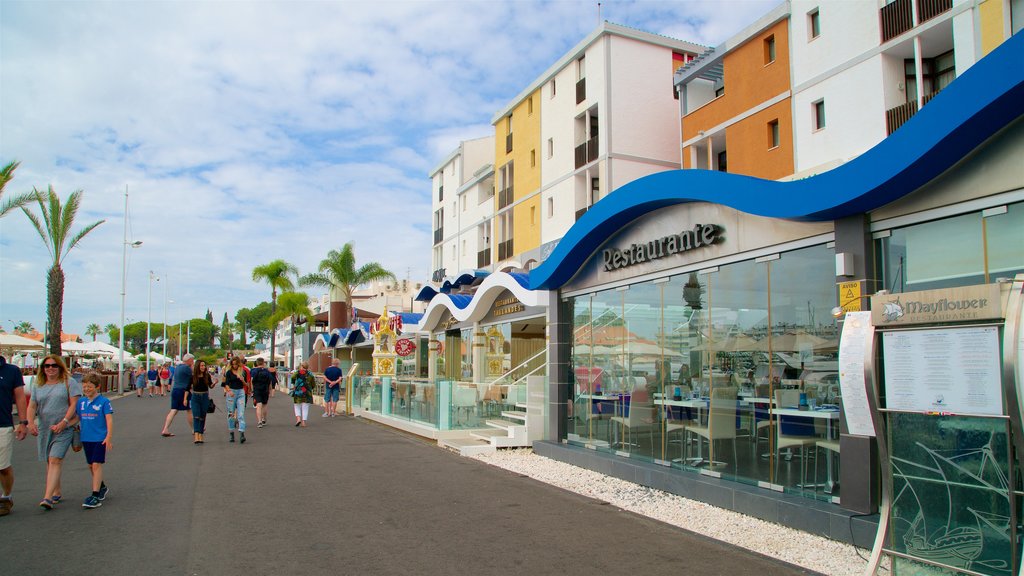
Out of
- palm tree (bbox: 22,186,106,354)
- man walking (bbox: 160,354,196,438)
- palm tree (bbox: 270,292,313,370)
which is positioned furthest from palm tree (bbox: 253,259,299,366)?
man walking (bbox: 160,354,196,438)

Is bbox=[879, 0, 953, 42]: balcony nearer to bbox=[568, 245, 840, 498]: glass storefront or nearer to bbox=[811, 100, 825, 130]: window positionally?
bbox=[811, 100, 825, 130]: window

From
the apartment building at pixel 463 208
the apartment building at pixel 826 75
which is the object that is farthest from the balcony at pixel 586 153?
the apartment building at pixel 463 208

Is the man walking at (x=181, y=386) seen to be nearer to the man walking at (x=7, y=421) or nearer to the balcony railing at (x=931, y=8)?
the man walking at (x=7, y=421)

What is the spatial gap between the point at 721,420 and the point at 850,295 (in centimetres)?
274

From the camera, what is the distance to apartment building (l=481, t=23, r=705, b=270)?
27281 mm

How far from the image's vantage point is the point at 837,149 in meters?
19.5

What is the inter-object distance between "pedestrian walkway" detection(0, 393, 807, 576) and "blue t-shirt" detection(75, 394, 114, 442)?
0.85 metres

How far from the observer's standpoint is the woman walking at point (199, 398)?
48.4 ft

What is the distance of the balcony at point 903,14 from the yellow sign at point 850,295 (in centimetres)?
1348

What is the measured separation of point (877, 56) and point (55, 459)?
19.6 m

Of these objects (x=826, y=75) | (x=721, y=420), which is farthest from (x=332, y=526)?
(x=826, y=75)

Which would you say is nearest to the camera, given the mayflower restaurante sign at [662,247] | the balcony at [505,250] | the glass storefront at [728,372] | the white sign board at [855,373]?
the white sign board at [855,373]

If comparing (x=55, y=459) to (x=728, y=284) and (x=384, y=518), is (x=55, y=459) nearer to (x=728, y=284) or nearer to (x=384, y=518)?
(x=384, y=518)

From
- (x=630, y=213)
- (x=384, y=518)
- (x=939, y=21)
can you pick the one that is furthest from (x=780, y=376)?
(x=939, y=21)
